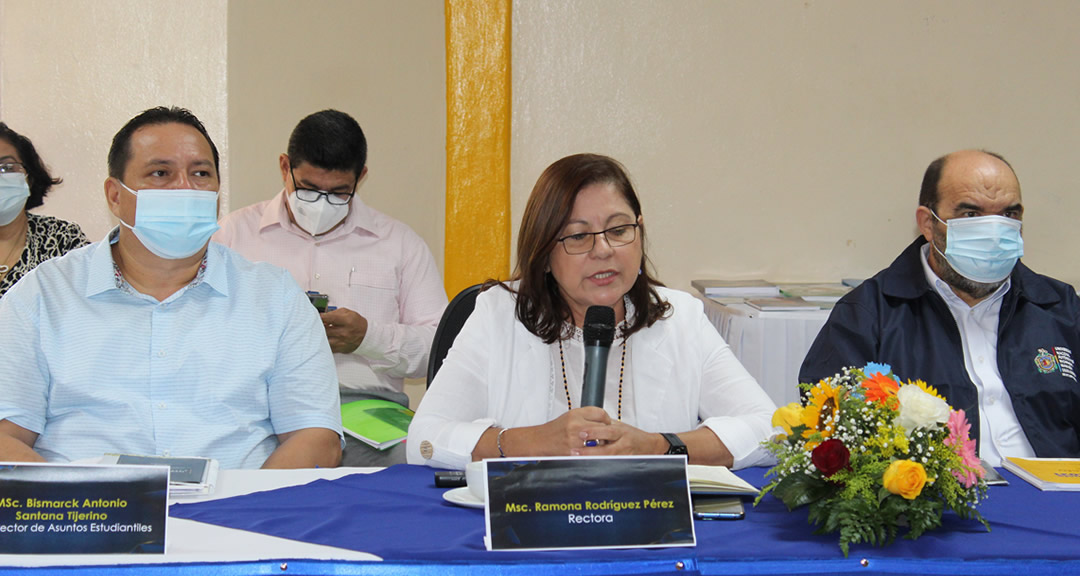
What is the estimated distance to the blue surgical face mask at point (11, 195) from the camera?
11.8 ft

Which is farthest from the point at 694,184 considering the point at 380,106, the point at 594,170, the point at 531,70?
the point at 594,170

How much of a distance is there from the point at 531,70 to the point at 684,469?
339 cm

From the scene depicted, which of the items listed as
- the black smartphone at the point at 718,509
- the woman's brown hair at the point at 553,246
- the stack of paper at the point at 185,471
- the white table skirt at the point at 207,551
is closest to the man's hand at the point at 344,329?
the woman's brown hair at the point at 553,246

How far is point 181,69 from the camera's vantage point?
13.9ft

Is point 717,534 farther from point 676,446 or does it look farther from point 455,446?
point 455,446

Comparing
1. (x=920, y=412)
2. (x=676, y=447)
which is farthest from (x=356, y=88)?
(x=920, y=412)

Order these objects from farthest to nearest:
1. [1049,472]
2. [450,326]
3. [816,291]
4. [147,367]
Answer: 1. [816,291]
2. [450,326]
3. [147,367]
4. [1049,472]

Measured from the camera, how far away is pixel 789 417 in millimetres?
1723

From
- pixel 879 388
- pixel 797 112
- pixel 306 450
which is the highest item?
pixel 797 112

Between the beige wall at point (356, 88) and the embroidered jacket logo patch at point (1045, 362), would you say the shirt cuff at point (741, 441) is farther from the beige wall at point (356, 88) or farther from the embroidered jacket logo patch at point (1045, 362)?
the beige wall at point (356, 88)

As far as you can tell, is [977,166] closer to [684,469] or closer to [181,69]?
[684,469]

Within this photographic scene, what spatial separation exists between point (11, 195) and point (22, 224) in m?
0.13

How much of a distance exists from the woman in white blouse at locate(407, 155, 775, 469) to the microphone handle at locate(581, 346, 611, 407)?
355 millimetres

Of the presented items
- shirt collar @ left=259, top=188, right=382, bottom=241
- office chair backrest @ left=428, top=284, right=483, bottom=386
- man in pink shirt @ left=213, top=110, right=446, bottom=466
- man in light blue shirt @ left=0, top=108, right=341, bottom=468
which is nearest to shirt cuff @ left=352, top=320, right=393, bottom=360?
man in pink shirt @ left=213, top=110, right=446, bottom=466
